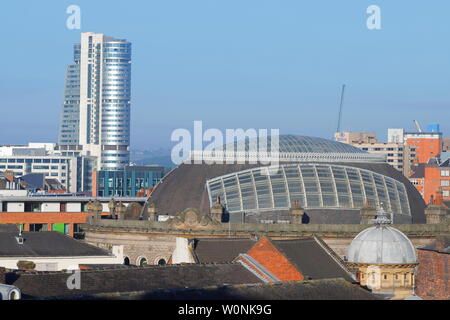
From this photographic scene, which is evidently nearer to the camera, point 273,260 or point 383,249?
point 383,249

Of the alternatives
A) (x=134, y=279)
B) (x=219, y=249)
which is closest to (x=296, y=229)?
(x=219, y=249)

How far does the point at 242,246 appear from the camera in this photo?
97250 mm

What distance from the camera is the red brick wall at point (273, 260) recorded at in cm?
8531

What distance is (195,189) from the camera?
122 meters

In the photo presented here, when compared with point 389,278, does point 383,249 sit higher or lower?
higher

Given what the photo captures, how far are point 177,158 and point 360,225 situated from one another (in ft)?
81.4

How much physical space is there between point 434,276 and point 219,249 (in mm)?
16080

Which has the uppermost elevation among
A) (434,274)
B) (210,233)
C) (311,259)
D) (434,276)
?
(210,233)

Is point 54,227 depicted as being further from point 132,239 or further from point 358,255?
point 358,255

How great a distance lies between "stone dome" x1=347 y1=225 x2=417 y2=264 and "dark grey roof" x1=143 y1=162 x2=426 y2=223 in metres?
36.9

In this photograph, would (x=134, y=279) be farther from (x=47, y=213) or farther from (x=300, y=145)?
(x=47, y=213)

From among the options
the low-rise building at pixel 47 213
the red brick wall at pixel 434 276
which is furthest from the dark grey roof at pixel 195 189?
the low-rise building at pixel 47 213

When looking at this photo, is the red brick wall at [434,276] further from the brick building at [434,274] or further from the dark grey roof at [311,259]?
the dark grey roof at [311,259]

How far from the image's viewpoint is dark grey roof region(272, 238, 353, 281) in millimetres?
87875
